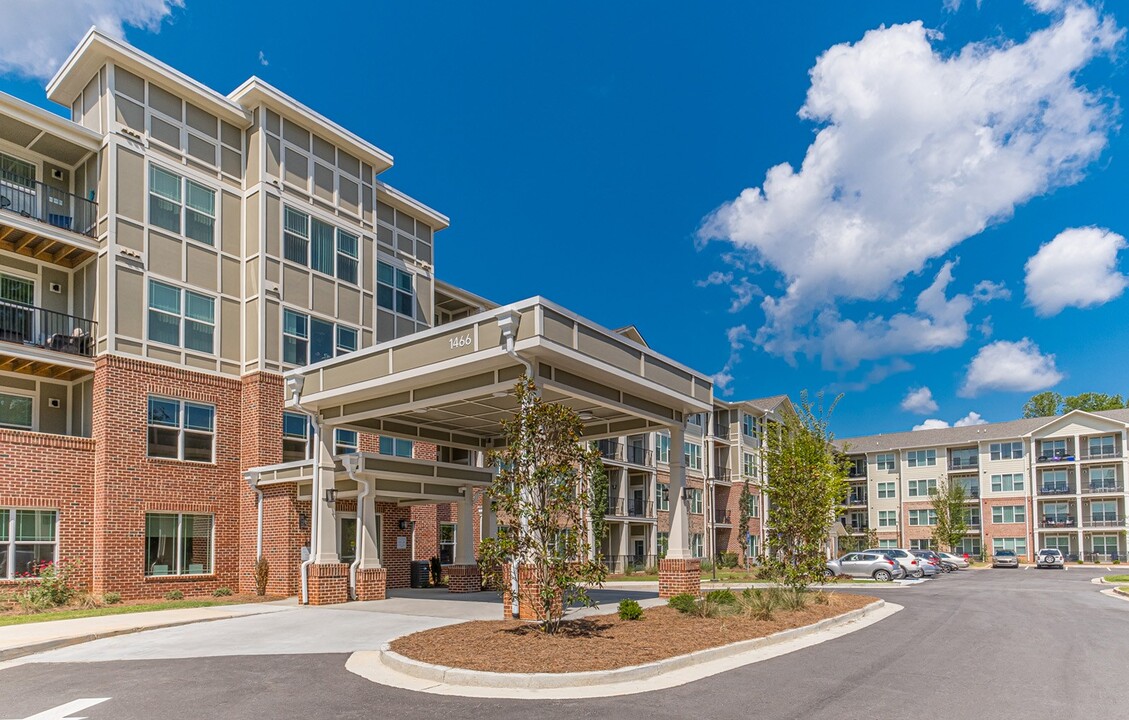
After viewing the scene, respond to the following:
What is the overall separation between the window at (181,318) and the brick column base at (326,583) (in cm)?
913

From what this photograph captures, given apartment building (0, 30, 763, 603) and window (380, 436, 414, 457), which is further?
window (380, 436, 414, 457)

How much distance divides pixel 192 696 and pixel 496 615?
8576mm

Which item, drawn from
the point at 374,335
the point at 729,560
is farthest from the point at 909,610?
the point at 729,560

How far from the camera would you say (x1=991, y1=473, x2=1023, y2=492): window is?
72.0 meters

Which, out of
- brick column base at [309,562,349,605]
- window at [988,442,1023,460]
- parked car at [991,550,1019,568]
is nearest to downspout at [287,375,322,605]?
brick column base at [309,562,349,605]

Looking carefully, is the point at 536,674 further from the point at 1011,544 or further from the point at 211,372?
the point at 1011,544

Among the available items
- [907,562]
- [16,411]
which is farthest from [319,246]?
[907,562]

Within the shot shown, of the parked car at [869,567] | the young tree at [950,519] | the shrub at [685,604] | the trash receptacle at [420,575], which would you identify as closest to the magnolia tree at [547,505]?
the shrub at [685,604]

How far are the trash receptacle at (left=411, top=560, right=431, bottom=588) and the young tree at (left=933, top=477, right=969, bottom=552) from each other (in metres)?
54.6

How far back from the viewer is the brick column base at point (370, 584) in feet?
70.9

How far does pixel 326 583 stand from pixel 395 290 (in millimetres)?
14675

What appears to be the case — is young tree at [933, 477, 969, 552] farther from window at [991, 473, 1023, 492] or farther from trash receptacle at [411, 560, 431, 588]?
trash receptacle at [411, 560, 431, 588]

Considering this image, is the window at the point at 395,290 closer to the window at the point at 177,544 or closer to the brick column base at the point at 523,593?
the window at the point at 177,544

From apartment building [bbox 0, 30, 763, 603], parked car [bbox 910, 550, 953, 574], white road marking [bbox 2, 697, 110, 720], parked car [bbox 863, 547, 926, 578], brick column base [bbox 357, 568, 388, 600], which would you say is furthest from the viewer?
parked car [bbox 910, 550, 953, 574]
